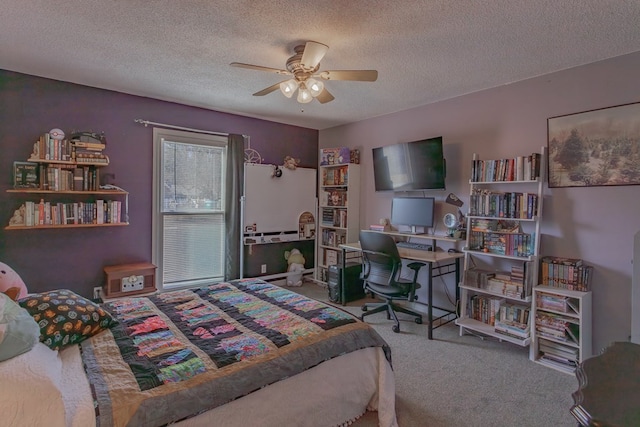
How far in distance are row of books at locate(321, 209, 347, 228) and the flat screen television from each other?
0.67m

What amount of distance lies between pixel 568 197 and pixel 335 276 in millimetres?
2528

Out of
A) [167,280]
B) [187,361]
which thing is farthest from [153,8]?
[167,280]

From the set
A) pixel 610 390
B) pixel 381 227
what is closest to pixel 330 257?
pixel 381 227

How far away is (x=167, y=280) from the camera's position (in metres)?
4.04

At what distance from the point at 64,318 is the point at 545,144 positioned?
372cm

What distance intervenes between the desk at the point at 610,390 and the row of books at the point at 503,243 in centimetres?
200

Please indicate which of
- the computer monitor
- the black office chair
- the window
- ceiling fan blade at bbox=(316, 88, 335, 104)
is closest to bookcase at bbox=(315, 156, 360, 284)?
the computer monitor

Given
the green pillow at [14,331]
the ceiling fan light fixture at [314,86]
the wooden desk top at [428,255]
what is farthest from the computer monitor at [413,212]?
the green pillow at [14,331]

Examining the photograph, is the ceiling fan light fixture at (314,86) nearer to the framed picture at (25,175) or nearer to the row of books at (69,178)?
the row of books at (69,178)

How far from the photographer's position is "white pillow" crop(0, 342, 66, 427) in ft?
3.66

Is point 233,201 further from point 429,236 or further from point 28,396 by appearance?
point 28,396

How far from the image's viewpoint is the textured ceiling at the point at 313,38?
201cm

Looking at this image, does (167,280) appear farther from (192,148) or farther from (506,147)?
(506,147)

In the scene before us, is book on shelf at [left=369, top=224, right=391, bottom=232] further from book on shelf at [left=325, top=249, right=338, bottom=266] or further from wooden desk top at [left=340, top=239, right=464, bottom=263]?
book on shelf at [left=325, top=249, right=338, bottom=266]
